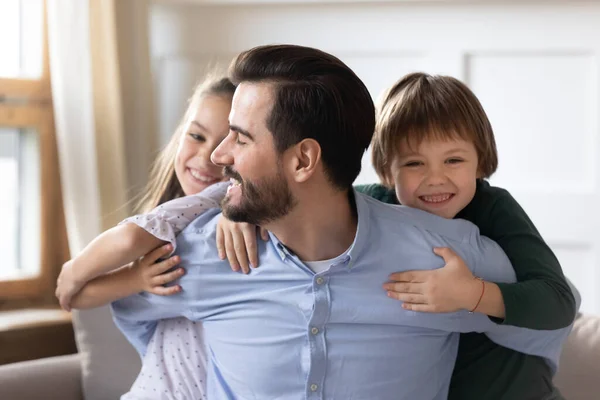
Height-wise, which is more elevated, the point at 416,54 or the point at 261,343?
the point at 416,54

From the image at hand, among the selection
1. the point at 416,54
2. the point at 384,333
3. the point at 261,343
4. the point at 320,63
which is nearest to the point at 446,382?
the point at 384,333

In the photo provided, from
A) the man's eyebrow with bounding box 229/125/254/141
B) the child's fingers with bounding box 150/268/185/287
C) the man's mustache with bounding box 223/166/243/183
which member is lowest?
the child's fingers with bounding box 150/268/185/287

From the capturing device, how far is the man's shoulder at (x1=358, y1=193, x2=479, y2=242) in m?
1.63

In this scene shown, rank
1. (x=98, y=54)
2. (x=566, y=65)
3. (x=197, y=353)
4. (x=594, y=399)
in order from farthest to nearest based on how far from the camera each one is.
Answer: (x=566, y=65) < (x=98, y=54) < (x=594, y=399) < (x=197, y=353)

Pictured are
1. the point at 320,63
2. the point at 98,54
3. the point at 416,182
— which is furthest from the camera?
the point at 98,54

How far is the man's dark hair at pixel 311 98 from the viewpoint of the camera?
155cm

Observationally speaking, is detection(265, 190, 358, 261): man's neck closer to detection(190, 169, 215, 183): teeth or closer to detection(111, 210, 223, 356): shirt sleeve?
detection(111, 210, 223, 356): shirt sleeve

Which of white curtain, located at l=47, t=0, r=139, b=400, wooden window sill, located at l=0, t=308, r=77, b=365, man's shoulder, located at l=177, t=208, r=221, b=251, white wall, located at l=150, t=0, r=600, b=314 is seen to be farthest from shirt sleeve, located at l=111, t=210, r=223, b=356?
white wall, located at l=150, t=0, r=600, b=314

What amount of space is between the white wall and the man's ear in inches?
54.1

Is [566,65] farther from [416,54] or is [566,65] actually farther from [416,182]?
Answer: [416,182]

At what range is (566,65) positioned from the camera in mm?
2863

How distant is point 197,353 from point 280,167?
18.3 inches

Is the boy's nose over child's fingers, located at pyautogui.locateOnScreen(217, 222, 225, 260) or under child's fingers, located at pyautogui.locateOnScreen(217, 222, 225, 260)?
over

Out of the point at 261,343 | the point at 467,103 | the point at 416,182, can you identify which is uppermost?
the point at 467,103
